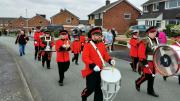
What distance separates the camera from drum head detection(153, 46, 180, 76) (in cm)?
658

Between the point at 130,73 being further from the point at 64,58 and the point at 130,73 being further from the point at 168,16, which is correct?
the point at 168,16

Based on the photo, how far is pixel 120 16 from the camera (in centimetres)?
6253

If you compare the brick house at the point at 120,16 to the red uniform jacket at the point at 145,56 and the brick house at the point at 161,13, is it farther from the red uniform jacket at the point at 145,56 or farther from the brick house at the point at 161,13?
the red uniform jacket at the point at 145,56

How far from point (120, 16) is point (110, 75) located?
5670cm

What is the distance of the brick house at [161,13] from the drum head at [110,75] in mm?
37732

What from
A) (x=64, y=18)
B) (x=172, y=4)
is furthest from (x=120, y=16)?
(x=64, y=18)

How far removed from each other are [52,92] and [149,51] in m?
2.94

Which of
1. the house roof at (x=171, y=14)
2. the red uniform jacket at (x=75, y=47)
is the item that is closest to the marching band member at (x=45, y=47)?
the red uniform jacket at (x=75, y=47)

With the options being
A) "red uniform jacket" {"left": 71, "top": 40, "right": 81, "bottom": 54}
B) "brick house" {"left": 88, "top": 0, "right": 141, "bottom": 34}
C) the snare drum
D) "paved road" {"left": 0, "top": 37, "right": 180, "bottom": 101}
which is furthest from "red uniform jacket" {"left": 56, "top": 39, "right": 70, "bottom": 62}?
"brick house" {"left": 88, "top": 0, "right": 141, "bottom": 34}

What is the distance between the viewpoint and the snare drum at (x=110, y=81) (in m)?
6.39

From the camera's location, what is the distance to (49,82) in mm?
10945

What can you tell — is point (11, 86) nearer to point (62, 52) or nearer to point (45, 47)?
point (62, 52)

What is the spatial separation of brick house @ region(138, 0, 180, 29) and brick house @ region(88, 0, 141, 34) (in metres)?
6.72

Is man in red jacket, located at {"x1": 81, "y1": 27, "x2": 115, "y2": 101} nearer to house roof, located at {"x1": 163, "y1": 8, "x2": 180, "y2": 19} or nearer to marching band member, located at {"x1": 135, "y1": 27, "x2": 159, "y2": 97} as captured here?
marching band member, located at {"x1": 135, "y1": 27, "x2": 159, "y2": 97}
